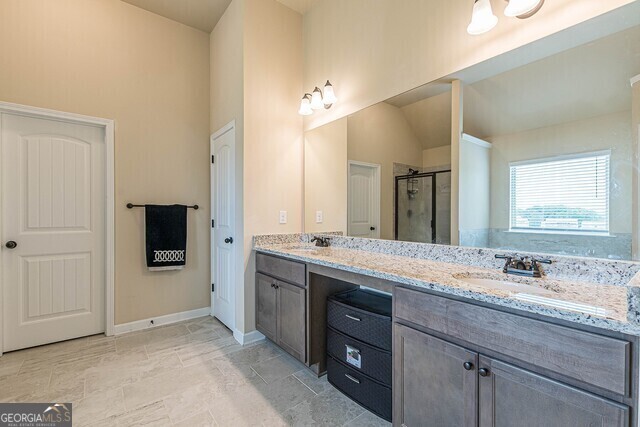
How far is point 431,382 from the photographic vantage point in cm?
125

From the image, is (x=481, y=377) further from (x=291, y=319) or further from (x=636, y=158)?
(x=291, y=319)

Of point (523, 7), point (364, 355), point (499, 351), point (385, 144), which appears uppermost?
point (523, 7)

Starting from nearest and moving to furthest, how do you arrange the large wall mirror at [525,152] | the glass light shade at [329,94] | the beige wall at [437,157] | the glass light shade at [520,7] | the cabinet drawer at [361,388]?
1. the large wall mirror at [525,152]
2. the glass light shade at [520,7]
3. the cabinet drawer at [361,388]
4. the beige wall at [437,157]
5. the glass light shade at [329,94]

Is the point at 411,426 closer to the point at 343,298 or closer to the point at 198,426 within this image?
the point at 343,298

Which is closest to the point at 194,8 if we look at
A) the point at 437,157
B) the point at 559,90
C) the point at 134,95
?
the point at 134,95

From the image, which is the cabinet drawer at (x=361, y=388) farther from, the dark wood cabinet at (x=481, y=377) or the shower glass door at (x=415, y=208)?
the shower glass door at (x=415, y=208)

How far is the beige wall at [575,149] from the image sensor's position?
3.99 ft

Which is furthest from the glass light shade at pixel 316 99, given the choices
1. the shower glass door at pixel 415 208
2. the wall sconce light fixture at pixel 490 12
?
the wall sconce light fixture at pixel 490 12

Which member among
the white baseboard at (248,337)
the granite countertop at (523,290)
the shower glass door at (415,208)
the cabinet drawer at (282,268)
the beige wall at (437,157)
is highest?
the beige wall at (437,157)

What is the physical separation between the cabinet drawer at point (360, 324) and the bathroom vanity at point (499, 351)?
0.53 ft

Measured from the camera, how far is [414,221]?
2.03 meters

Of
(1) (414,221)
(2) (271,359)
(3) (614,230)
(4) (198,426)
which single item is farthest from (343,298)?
(3) (614,230)

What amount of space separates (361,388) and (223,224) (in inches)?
80.6

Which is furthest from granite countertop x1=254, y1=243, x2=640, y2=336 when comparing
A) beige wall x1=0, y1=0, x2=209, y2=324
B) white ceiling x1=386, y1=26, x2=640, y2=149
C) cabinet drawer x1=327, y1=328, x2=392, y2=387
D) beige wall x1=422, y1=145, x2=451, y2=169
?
beige wall x1=0, y1=0, x2=209, y2=324
